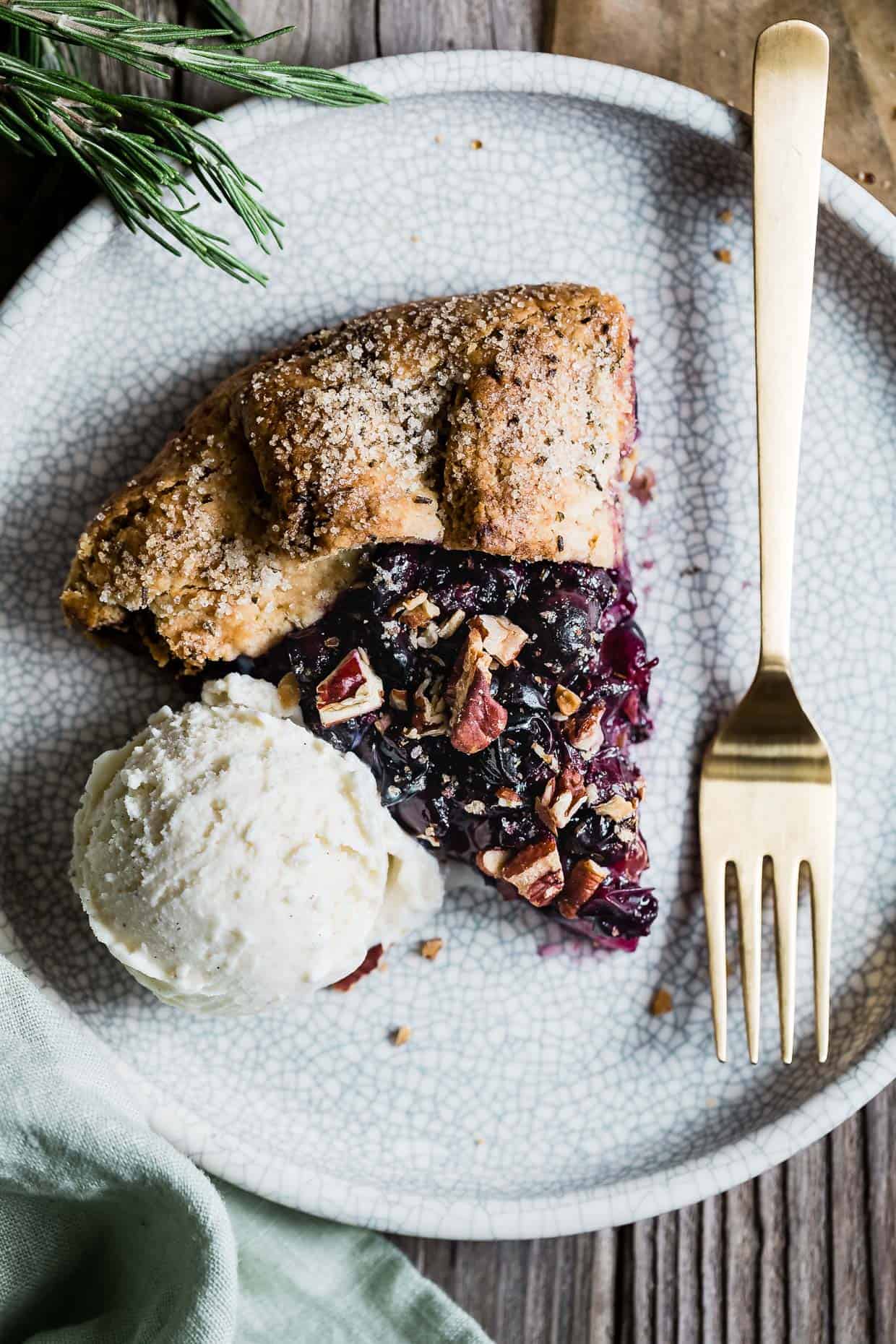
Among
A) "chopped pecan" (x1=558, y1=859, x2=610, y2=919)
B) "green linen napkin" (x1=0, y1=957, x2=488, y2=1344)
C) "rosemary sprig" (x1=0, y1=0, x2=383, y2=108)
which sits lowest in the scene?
"green linen napkin" (x1=0, y1=957, x2=488, y2=1344)

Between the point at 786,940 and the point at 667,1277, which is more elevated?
the point at 786,940

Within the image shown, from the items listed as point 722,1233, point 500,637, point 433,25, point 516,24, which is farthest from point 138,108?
point 722,1233

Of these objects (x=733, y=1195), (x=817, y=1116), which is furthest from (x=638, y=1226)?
(x=817, y=1116)

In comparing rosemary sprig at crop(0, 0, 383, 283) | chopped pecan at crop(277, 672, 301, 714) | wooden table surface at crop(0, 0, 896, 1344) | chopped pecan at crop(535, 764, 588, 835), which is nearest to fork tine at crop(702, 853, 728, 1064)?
chopped pecan at crop(535, 764, 588, 835)

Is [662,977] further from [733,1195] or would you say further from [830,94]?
[830,94]

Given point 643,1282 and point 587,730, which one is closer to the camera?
point 587,730

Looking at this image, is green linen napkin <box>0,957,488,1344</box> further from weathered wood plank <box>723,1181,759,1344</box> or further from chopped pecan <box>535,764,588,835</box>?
chopped pecan <box>535,764,588,835</box>

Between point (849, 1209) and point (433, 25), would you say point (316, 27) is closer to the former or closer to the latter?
point (433, 25)
